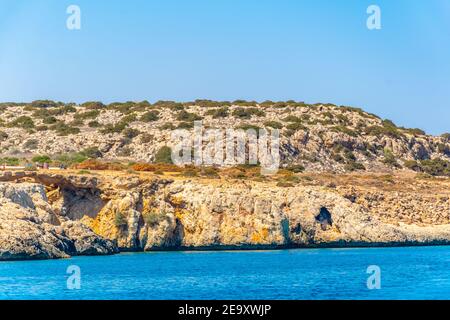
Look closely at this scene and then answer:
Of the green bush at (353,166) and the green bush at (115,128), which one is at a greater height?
the green bush at (115,128)

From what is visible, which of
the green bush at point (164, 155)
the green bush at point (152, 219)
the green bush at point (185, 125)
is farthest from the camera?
the green bush at point (185, 125)

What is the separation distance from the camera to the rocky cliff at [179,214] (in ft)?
159

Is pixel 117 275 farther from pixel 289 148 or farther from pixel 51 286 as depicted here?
pixel 289 148

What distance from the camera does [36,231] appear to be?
44.8 meters

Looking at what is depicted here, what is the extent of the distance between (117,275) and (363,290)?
10.2 meters

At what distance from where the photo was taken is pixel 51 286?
3384cm

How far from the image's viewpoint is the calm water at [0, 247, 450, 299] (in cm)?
3225

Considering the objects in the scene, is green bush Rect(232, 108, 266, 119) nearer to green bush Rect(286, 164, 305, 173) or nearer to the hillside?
the hillside

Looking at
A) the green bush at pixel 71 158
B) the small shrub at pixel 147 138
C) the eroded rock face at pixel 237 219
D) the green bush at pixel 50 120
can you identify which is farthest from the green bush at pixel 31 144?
the eroded rock face at pixel 237 219

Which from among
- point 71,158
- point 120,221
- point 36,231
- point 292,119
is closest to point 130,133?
point 71,158

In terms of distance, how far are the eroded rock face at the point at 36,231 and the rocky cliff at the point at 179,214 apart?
6 cm

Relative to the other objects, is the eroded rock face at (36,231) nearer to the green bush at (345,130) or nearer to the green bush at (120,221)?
the green bush at (120,221)

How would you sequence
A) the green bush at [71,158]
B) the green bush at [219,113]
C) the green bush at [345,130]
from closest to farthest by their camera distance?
the green bush at [71,158] < the green bush at [345,130] < the green bush at [219,113]

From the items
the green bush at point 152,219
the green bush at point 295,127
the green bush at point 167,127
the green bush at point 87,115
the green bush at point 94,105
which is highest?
the green bush at point 94,105
